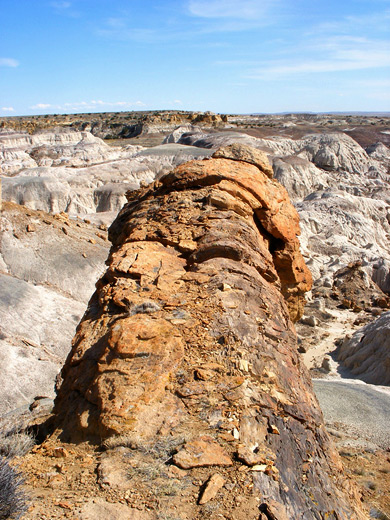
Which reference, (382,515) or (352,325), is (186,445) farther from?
(352,325)

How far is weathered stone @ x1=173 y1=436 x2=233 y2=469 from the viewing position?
3.08 meters

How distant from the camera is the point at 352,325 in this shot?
1945 centimetres

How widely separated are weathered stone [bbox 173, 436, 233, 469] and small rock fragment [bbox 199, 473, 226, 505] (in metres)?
0.12

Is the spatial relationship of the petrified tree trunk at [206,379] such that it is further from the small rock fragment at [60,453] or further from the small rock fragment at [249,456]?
the small rock fragment at [60,453]

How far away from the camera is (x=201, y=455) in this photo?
3125mm

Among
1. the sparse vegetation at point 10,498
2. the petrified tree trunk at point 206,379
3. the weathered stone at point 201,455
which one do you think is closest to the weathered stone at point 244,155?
the petrified tree trunk at point 206,379

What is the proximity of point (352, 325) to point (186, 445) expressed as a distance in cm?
1767

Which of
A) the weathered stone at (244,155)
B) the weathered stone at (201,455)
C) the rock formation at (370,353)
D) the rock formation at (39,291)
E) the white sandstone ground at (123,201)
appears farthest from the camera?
the white sandstone ground at (123,201)

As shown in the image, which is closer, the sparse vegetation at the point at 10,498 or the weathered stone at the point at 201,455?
the sparse vegetation at the point at 10,498

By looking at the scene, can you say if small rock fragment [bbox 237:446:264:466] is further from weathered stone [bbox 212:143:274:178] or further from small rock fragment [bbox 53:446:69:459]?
weathered stone [bbox 212:143:274:178]

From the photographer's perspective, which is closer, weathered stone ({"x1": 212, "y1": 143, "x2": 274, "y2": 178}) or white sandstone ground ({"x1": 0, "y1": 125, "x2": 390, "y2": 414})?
weathered stone ({"x1": 212, "y1": 143, "x2": 274, "y2": 178})

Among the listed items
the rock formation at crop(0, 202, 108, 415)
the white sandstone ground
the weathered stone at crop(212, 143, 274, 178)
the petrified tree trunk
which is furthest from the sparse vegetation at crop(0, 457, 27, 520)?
the white sandstone ground

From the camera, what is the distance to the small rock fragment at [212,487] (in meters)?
2.80

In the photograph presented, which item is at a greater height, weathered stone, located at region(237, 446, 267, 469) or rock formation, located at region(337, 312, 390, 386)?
weathered stone, located at region(237, 446, 267, 469)
